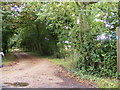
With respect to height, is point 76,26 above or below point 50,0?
below

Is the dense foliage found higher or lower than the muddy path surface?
higher

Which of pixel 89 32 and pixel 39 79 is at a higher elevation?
pixel 89 32

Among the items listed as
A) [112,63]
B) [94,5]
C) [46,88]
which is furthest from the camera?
[94,5]

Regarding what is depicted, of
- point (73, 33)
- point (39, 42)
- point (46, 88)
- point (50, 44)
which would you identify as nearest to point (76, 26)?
point (73, 33)

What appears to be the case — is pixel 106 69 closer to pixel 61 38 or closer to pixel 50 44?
pixel 61 38

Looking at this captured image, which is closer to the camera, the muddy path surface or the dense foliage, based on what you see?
the muddy path surface

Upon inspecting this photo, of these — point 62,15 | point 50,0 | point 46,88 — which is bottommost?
point 46,88

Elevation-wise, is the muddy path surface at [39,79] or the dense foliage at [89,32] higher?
the dense foliage at [89,32]

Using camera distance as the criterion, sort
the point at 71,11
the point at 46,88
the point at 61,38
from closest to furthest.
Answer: the point at 46,88, the point at 71,11, the point at 61,38

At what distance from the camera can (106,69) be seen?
13.6ft

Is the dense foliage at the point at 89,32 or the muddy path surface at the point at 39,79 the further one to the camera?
the dense foliage at the point at 89,32

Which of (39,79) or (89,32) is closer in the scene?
(39,79)

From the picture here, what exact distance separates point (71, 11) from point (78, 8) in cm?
32

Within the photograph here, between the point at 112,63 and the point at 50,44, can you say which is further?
the point at 50,44
